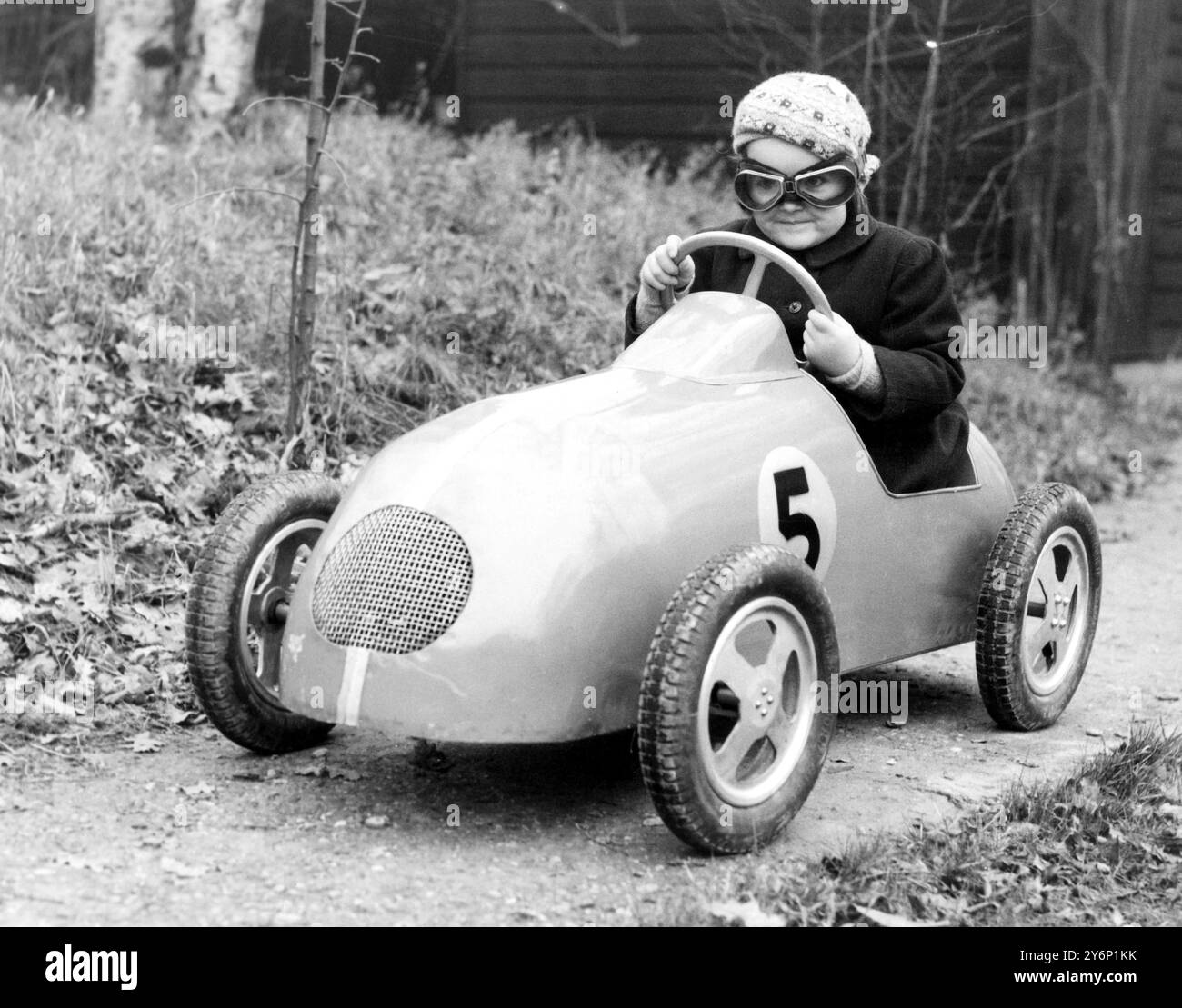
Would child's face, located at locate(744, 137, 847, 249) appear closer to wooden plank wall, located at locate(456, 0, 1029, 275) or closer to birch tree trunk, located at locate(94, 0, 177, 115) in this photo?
wooden plank wall, located at locate(456, 0, 1029, 275)

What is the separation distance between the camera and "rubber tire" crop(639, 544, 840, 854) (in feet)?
9.73

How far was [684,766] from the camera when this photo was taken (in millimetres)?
2988

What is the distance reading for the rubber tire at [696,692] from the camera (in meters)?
2.96

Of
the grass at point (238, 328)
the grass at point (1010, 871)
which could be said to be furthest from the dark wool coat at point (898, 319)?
the grass at point (238, 328)

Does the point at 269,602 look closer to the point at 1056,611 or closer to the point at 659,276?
the point at 659,276

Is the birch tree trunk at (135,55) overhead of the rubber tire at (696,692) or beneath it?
overhead

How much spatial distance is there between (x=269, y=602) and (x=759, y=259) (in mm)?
1426

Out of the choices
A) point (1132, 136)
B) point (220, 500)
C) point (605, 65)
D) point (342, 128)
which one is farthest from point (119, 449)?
point (1132, 136)

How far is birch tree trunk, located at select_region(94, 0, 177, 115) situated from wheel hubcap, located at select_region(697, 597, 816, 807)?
6.40 m

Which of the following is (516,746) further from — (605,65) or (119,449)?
(605,65)

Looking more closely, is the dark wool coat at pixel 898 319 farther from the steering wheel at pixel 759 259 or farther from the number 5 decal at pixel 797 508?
the number 5 decal at pixel 797 508

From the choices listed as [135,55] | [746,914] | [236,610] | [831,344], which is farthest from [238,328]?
[746,914]

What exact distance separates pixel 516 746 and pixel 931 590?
42.9 inches

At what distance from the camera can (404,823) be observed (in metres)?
3.32
